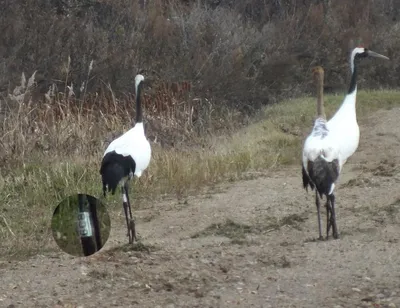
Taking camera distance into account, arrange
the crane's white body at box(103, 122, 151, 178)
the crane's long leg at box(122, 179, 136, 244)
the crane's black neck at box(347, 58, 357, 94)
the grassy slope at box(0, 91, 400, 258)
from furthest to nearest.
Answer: the crane's black neck at box(347, 58, 357, 94) < the grassy slope at box(0, 91, 400, 258) < the crane's white body at box(103, 122, 151, 178) < the crane's long leg at box(122, 179, 136, 244)

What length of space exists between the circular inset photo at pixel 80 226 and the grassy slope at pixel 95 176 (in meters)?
1.08

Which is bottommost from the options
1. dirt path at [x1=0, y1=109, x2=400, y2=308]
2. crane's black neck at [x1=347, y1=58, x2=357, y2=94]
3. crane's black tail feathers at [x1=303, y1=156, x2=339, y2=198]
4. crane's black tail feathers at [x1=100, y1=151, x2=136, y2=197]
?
dirt path at [x1=0, y1=109, x2=400, y2=308]

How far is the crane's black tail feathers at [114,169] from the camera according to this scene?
8195mm

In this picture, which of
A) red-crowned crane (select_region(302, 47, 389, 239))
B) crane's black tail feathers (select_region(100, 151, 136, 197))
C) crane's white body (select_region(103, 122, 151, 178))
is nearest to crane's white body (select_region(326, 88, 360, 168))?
red-crowned crane (select_region(302, 47, 389, 239))

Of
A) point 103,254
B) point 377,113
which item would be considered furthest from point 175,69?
point 103,254

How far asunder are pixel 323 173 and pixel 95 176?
3.62 meters

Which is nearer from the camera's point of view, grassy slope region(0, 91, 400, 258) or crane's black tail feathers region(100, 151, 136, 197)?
crane's black tail feathers region(100, 151, 136, 197)

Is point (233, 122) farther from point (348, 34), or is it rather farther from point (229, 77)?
point (348, 34)

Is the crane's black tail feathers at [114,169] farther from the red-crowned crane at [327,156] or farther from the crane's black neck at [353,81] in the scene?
the crane's black neck at [353,81]

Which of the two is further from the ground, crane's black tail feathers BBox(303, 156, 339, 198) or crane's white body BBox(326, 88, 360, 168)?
crane's white body BBox(326, 88, 360, 168)

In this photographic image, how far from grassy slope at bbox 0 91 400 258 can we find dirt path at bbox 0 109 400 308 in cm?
62

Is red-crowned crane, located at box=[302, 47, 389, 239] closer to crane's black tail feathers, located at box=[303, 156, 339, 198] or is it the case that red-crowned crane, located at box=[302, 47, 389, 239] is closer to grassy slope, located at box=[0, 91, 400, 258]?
crane's black tail feathers, located at box=[303, 156, 339, 198]

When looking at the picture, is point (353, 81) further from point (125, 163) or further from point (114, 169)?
point (114, 169)

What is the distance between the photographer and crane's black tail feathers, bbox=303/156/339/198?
8.17 metres
